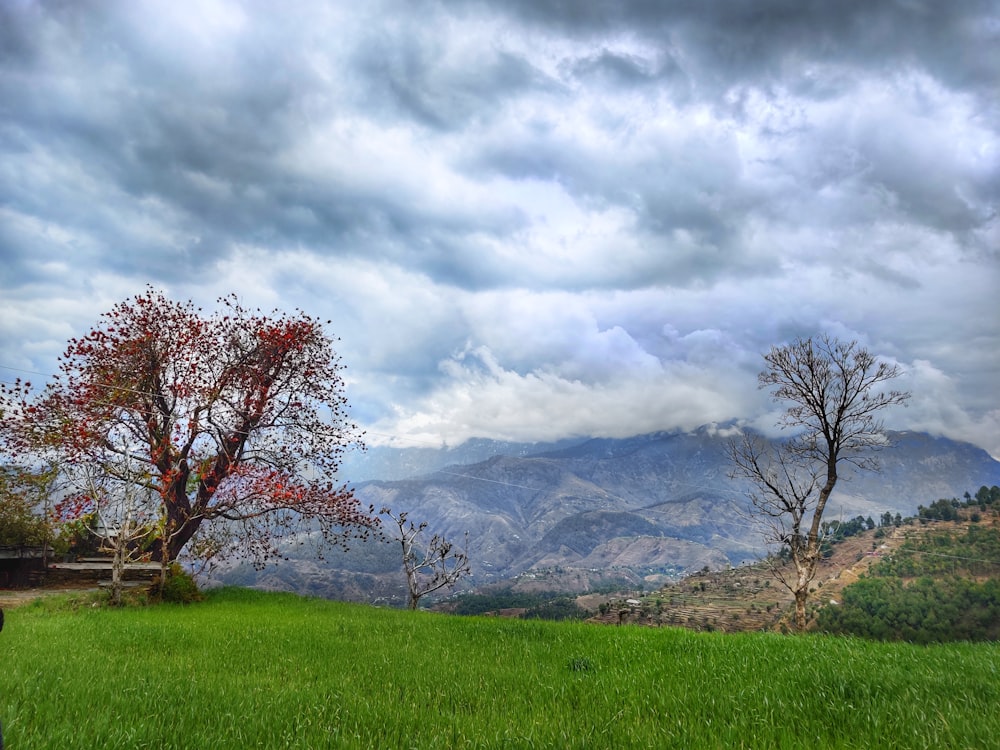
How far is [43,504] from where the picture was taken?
85.9ft

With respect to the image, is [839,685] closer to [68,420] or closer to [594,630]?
[594,630]

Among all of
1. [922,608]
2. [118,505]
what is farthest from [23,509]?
[922,608]

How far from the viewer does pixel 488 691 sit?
7172mm

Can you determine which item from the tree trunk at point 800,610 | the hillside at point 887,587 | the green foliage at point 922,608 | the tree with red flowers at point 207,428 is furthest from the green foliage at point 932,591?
the tree with red flowers at point 207,428

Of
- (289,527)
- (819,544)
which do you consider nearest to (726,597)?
(819,544)

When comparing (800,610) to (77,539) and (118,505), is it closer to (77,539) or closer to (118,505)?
(118,505)

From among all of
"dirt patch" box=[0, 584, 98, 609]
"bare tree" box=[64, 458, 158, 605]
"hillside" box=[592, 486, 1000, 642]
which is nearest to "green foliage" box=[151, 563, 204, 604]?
"bare tree" box=[64, 458, 158, 605]

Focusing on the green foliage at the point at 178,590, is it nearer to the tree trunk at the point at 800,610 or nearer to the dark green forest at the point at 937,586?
the tree trunk at the point at 800,610

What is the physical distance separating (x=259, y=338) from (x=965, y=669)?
25.3 m

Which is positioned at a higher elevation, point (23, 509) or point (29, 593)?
point (23, 509)

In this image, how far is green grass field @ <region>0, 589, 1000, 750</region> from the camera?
532 cm

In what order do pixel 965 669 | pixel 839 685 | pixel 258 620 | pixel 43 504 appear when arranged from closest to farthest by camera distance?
pixel 839 685 → pixel 965 669 → pixel 258 620 → pixel 43 504

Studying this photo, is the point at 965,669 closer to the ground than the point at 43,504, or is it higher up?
closer to the ground

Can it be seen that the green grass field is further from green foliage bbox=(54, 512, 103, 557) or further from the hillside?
the hillside
